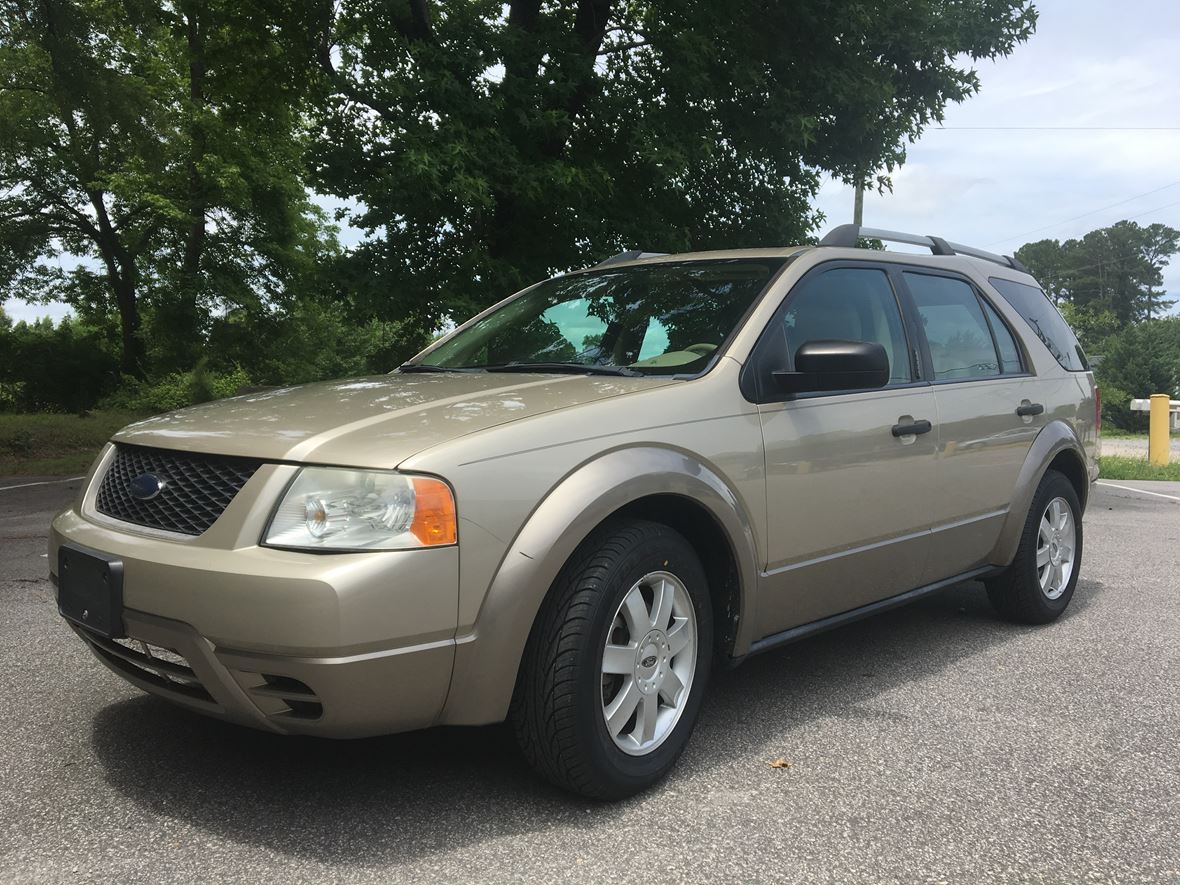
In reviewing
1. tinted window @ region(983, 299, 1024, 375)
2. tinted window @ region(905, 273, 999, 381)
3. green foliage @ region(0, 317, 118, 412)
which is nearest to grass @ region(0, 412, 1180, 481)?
green foliage @ region(0, 317, 118, 412)

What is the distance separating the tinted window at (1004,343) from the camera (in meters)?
4.79

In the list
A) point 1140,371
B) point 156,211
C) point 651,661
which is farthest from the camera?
point 1140,371

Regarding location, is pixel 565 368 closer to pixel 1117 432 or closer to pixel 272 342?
pixel 272 342

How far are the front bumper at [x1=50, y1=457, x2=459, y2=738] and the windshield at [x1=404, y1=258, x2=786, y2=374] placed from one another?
50.6 inches

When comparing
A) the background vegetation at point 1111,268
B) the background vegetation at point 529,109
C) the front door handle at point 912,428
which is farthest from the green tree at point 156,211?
the background vegetation at point 1111,268

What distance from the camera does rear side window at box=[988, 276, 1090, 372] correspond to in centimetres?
509

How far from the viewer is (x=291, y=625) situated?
7.86 feet

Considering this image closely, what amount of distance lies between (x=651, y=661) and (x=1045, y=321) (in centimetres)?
343

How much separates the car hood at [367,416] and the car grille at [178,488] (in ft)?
0.12

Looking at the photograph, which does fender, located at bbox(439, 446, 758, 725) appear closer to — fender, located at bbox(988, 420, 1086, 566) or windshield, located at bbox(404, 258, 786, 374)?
windshield, located at bbox(404, 258, 786, 374)

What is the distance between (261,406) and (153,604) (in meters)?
0.80

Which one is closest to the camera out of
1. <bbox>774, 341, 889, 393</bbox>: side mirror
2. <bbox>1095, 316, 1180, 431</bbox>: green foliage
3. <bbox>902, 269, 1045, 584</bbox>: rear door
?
<bbox>774, 341, 889, 393</bbox>: side mirror

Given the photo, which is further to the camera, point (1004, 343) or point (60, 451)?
point (60, 451)

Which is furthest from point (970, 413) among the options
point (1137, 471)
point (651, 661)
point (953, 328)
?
point (1137, 471)
